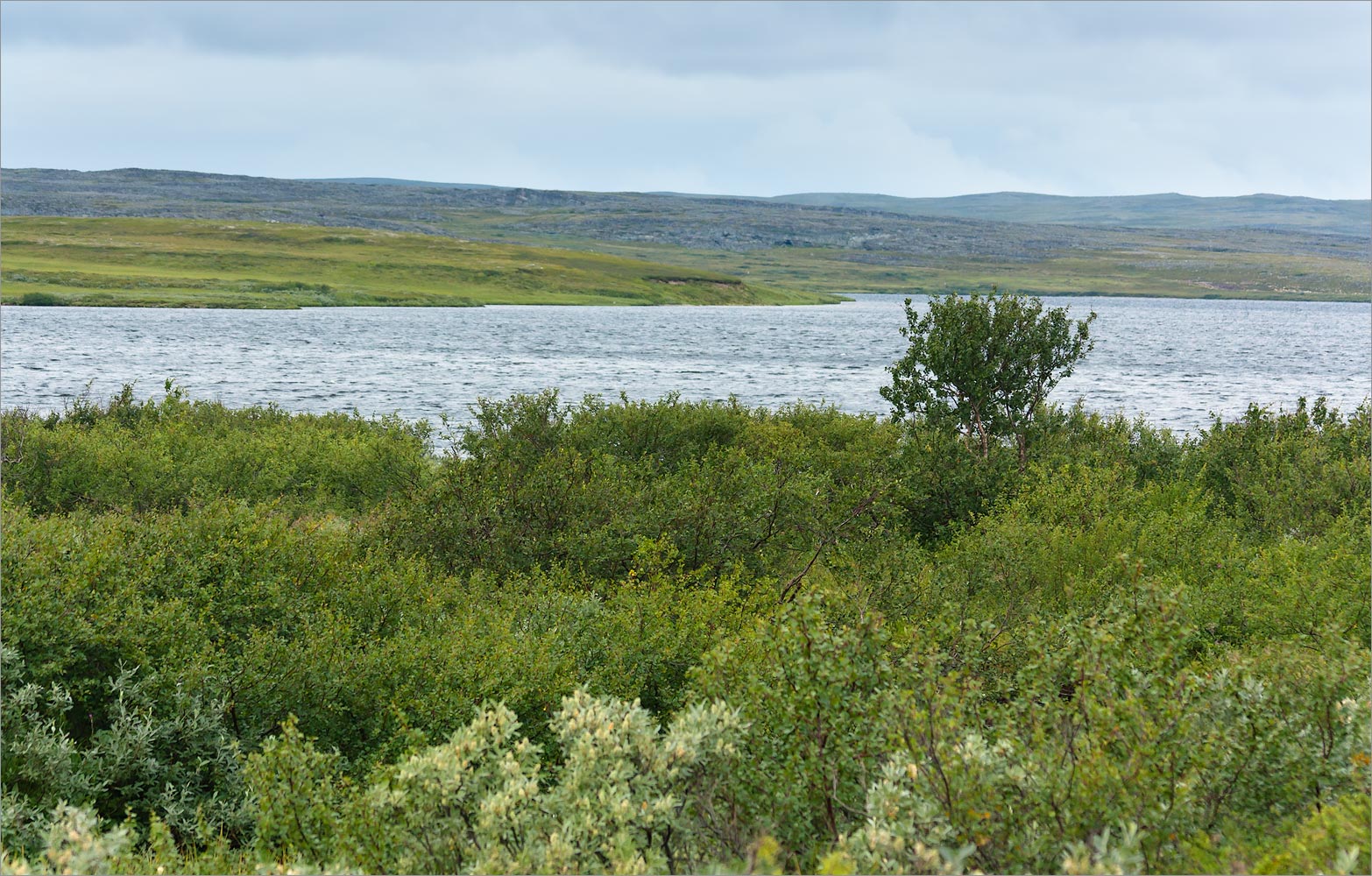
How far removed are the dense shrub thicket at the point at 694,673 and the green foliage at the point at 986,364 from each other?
8.44 ft

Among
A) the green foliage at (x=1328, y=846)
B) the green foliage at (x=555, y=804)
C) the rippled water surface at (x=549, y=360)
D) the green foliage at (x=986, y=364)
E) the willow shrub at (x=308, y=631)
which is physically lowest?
the rippled water surface at (x=549, y=360)

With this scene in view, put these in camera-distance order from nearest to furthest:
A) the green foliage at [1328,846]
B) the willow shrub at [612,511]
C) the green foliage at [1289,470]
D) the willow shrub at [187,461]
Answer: the green foliage at [1328,846]
the willow shrub at [612,511]
the green foliage at [1289,470]
the willow shrub at [187,461]

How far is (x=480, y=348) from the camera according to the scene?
94.1 m

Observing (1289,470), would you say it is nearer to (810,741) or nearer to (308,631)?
(810,741)

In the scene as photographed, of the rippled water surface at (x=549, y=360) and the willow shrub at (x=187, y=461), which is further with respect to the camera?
the rippled water surface at (x=549, y=360)

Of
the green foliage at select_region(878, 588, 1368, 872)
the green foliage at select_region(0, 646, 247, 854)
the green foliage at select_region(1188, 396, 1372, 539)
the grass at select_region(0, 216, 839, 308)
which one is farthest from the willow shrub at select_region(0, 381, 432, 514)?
the grass at select_region(0, 216, 839, 308)

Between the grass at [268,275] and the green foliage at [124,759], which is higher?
the grass at [268,275]

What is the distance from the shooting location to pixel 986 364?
88.3 ft

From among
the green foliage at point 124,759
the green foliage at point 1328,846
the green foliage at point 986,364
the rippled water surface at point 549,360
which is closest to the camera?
the green foliage at point 1328,846

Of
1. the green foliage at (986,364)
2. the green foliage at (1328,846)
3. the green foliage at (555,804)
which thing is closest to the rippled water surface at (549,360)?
the green foliage at (986,364)

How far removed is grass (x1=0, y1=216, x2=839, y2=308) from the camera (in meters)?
128

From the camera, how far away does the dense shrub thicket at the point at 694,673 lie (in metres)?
6.66

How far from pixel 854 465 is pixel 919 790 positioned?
783 inches

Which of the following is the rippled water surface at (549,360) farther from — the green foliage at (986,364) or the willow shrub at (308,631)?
the willow shrub at (308,631)
